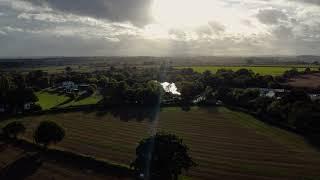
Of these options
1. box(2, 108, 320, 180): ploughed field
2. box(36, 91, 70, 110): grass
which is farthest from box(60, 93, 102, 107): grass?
box(2, 108, 320, 180): ploughed field

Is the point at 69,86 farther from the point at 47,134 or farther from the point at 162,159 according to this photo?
the point at 162,159

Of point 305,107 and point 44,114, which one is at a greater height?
point 305,107

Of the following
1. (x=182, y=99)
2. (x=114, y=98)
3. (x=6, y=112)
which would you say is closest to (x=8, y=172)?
(x=6, y=112)

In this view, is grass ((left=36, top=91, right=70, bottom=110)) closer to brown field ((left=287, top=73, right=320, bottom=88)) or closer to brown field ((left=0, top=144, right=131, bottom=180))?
brown field ((left=0, top=144, right=131, bottom=180))

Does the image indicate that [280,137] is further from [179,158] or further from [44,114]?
[44,114]

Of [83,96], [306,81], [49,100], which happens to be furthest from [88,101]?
[306,81]

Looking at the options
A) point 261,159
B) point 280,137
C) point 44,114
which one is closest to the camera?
point 261,159
